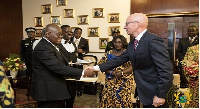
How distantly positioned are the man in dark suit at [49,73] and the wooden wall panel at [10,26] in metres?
5.94

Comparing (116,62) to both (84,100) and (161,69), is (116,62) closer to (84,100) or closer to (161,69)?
(161,69)

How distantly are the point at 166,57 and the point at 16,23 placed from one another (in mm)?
7816

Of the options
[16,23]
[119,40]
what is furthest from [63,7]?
[119,40]

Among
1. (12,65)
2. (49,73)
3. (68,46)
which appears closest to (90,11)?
(68,46)

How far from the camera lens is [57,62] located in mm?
3029

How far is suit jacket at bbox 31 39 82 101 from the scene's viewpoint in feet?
9.74

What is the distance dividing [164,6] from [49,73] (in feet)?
17.8

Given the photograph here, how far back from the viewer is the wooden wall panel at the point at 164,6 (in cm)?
724

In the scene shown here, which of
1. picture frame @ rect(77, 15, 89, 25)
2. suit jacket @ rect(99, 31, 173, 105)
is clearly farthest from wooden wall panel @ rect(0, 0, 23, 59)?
suit jacket @ rect(99, 31, 173, 105)

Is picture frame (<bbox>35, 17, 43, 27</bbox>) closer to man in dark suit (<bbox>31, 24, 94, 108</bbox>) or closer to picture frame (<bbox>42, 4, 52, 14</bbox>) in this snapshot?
picture frame (<bbox>42, 4, 52, 14</bbox>)

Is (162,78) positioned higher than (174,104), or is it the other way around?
(162,78)

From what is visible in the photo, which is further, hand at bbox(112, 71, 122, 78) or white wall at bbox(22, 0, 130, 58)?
white wall at bbox(22, 0, 130, 58)

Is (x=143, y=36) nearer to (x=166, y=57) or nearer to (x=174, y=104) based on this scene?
(x=166, y=57)

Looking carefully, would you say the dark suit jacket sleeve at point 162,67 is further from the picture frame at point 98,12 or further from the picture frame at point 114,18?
the picture frame at point 98,12
